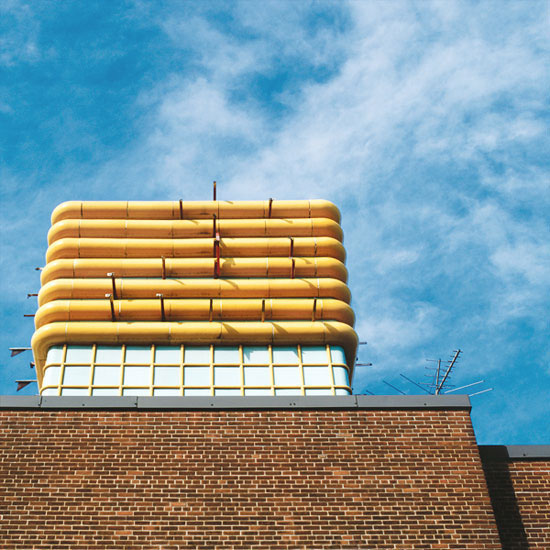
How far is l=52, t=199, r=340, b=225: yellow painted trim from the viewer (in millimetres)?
26125

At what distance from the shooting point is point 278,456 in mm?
16641

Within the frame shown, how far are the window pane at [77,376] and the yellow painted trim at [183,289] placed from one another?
221cm

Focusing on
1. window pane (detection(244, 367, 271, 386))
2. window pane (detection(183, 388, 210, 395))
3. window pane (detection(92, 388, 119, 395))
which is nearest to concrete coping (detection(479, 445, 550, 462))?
window pane (detection(244, 367, 271, 386))

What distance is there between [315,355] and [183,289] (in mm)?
3942

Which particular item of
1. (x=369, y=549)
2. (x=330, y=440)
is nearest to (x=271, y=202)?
(x=330, y=440)

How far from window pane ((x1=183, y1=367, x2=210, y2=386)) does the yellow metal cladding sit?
2.47 feet

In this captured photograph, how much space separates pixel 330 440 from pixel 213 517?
2.62 m

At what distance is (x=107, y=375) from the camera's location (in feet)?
75.0

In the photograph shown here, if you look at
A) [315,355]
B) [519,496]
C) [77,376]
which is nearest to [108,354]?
[77,376]

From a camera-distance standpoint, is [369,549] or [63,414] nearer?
[369,549]

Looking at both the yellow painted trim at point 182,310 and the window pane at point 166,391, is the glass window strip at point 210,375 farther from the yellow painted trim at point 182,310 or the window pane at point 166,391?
the yellow painted trim at point 182,310

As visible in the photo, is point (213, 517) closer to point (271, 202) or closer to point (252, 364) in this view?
point (252, 364)

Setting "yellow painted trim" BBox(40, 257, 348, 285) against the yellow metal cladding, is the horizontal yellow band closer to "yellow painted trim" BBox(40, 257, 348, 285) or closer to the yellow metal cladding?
the yellow metal cladding

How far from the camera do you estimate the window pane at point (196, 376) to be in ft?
75.0
